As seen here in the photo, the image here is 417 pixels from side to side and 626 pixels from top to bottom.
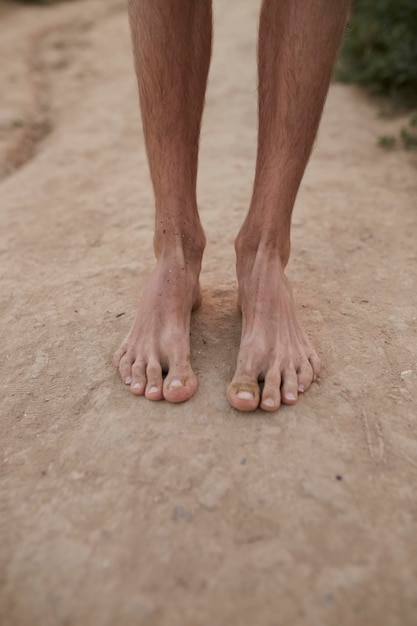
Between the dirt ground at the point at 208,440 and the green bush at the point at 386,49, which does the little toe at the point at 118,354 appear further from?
the green bush at the point at 386,49

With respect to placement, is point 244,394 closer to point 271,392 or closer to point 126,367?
point 271,392

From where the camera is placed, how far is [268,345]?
146 centimetres

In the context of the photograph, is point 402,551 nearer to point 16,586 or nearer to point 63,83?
point 16,586

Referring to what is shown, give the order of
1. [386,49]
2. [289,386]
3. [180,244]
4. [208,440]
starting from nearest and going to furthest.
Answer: [208,440], [289,386], [180,244], [386,49]

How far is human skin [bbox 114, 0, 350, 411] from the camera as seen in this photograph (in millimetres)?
1389

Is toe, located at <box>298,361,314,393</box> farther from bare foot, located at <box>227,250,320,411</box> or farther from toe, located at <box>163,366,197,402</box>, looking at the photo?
toe, located at <box>163,366,197,402</box>

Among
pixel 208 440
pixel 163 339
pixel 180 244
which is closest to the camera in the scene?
pixel 208 440

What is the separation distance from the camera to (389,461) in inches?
48.7

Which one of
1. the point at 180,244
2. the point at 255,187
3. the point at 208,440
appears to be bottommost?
the point at 208,440

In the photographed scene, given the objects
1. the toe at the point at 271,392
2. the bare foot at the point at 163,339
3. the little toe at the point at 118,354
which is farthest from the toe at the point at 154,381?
the toe at the point at 271,392

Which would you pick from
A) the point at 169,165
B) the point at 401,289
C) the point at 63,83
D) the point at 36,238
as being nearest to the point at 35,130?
the point at 63,83

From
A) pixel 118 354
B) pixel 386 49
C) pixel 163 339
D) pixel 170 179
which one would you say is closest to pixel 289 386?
pixel 163 339

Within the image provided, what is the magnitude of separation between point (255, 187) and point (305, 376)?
52 cm

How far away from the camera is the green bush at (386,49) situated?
334 centimetres
